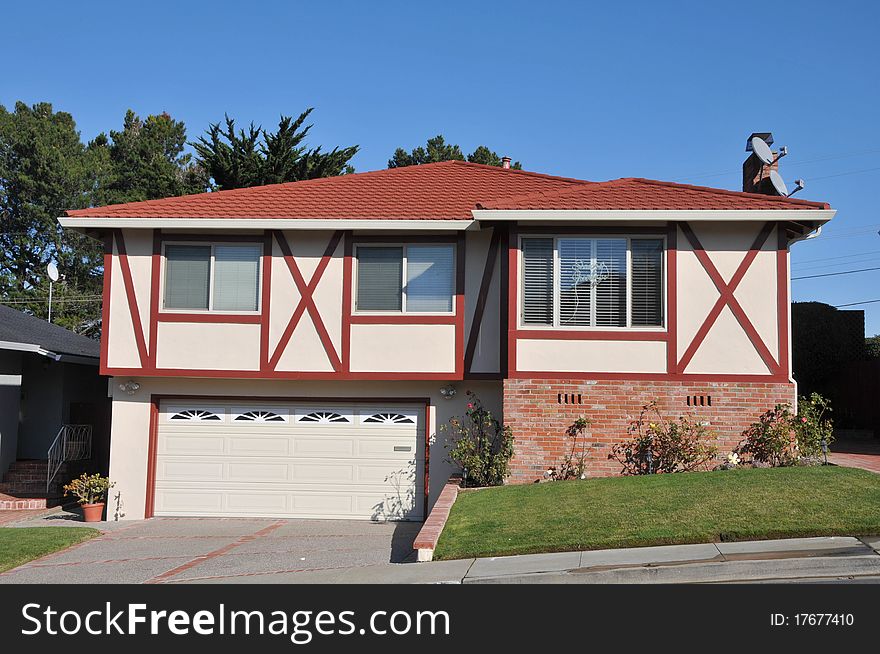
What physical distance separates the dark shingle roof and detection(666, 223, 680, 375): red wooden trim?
1229 centimetres

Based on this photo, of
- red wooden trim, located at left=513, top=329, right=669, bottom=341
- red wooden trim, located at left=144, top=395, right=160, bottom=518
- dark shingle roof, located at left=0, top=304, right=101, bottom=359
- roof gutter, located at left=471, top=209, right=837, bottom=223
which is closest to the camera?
roof gutter, located at left=471, top=209, right=837, bottom=223

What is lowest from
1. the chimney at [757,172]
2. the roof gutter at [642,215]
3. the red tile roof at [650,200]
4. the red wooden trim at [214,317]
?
the red wooden trim at [214,317]

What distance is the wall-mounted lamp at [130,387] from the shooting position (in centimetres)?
1591

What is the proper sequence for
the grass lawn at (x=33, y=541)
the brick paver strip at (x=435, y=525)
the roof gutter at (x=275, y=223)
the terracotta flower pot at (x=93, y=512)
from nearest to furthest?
1. the brick paver strip at (x=435, y=525)
2. the grass lawn at (x=33, y=541)
3. the roof gutter at (x=275, y=223)
4. the terracotta flower pot at (x=93, y=512)

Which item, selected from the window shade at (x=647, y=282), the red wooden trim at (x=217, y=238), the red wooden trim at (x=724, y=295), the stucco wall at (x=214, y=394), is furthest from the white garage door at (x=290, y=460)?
the red wooden trim at (x=724, y=295)

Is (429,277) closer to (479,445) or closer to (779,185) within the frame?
(479,445)

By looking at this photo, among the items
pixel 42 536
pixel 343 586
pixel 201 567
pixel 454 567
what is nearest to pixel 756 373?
pixel 454 567

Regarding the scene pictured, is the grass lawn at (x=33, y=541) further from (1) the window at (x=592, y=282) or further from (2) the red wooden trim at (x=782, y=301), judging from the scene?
(2) the red wooden trim at (x=782, y=301)

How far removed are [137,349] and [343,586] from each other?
830 cm

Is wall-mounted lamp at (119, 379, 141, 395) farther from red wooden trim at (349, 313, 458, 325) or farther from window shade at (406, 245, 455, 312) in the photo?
window shade at (406, 245, 455, 312)

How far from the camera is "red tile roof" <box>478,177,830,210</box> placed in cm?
1391

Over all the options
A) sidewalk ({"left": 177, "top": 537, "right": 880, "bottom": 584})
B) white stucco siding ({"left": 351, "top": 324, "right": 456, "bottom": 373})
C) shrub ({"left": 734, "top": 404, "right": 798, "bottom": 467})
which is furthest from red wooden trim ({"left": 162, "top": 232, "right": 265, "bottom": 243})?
shrub ({"left": 734, "top": 404, "right": 798, "bottom": 467})

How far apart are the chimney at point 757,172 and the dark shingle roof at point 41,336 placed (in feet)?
47.8

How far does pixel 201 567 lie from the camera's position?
10.9m
